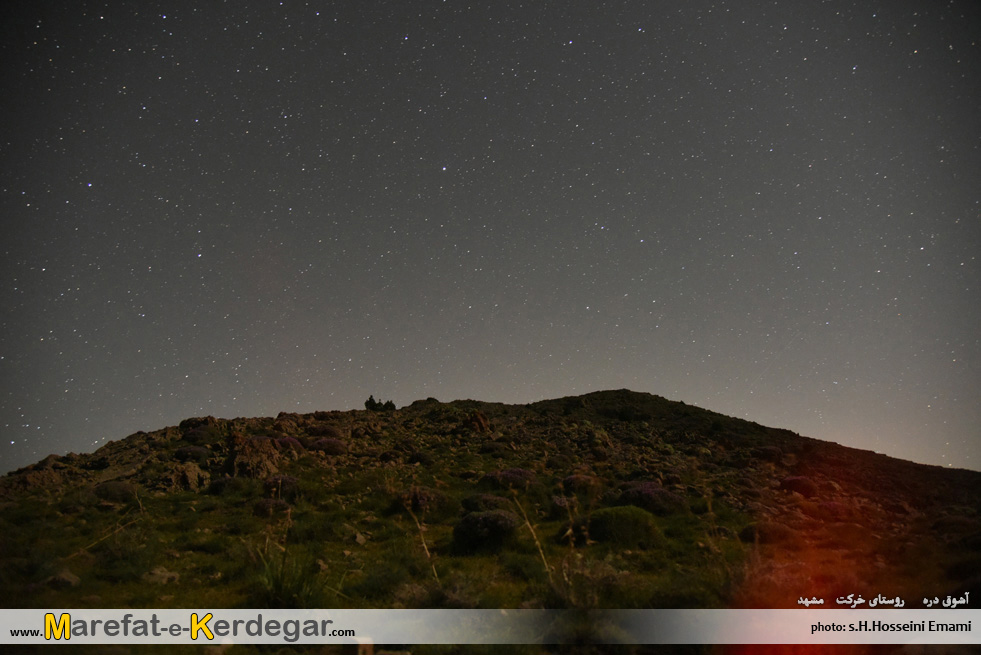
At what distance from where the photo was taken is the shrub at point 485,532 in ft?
37.8

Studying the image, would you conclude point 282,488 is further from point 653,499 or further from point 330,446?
point 653,499

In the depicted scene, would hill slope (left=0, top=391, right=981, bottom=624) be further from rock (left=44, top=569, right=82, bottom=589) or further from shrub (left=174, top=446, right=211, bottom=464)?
shrub (left=174, top=446, right=211, bottom=464)

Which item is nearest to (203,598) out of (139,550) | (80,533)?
(139,550)

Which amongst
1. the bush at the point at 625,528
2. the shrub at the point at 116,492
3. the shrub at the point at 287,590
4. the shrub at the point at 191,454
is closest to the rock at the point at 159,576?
the shrub at the point at 287,590

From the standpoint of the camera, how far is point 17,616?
6.78 metres

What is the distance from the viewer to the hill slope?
26.2ft

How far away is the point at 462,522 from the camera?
39.4ft

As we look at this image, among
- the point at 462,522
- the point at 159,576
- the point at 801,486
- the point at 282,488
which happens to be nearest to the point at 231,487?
the point at 282,488

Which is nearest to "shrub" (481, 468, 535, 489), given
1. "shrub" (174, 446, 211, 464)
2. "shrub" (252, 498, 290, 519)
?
"shrub" (252, 498, 290, 519)

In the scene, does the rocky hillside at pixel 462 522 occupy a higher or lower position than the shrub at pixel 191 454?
lower

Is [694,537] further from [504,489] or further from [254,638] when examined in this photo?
[254,638]

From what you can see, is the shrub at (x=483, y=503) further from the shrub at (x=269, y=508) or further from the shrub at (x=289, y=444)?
the shrub at (x=289, y=444)

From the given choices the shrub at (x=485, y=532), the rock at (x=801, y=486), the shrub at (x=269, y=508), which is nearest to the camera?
the shrub at (x=485, y=532)

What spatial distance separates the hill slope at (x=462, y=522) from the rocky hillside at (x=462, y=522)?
0.07 meters
